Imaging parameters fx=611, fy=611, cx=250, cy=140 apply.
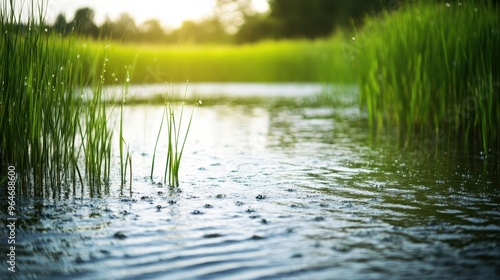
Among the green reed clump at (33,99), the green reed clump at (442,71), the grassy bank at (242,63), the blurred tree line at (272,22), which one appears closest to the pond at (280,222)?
the green reed clump at (33,99)

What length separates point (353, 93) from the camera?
42.6 feet

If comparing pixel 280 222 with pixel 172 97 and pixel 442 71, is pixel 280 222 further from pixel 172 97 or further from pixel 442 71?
pixel 442 71

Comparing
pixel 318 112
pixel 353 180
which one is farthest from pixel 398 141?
pixel 318 112

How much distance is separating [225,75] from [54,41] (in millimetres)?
19872

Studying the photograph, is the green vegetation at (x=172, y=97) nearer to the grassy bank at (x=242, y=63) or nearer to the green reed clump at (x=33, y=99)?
the green reed clump at (x=33, y=99)

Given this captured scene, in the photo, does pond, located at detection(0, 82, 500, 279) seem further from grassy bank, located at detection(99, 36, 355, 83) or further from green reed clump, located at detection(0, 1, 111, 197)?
grassy bank, located at detection(99, 36, 355, 83)

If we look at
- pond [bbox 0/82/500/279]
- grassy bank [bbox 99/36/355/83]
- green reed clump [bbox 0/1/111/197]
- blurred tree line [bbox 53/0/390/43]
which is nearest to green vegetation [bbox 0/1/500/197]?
green reed clump [bbox 0/1/111/197]

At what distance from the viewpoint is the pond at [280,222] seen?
3.04 meters

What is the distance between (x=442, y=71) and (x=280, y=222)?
12.0ft

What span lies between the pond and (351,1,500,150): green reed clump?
582mm

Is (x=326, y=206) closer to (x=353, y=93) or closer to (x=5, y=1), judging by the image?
(x=5, y=1)

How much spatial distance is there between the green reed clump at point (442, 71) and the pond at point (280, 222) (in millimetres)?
582

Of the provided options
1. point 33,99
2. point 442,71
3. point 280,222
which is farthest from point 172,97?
point 442,71

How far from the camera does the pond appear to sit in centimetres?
304
